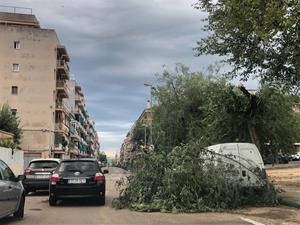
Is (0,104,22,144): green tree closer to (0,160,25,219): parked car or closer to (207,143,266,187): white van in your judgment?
(207,143,266,187): white van

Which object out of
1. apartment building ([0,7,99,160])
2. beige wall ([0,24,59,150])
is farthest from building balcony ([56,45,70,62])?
beige wall ([0,24,59,150])

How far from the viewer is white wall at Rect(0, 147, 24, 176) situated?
37.6 metres

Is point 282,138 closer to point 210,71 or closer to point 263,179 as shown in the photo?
point 263,179

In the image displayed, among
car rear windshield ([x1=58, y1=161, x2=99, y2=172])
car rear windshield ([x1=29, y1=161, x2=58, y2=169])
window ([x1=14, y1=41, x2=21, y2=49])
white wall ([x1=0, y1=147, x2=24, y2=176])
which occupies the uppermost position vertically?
window ([x1=14, y1=41, x2=21, y2=49])

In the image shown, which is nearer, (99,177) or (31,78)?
(99,177)

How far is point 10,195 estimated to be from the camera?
12.4 m

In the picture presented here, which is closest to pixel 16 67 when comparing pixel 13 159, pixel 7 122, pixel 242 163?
pixel 7 122

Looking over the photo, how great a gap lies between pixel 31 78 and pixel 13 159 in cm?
3359

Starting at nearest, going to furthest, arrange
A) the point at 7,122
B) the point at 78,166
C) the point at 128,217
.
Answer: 1. the point at 128,217
2. the point at 78,166
3. the point at 7,122

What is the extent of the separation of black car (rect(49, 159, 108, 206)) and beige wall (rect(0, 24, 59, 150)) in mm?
56947

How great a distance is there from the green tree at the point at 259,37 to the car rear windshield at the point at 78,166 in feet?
20.6

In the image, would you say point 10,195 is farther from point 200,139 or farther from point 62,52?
point 62,52

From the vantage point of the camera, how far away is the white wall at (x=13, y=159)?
3756 cm

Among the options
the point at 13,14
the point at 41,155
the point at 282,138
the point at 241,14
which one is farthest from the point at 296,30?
the point at 13,14
